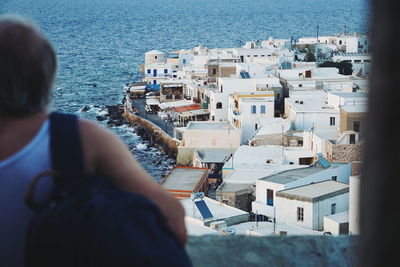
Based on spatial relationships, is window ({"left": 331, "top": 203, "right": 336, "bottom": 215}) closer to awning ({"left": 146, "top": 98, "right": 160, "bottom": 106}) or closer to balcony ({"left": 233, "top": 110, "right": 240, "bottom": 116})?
balcony ({"left": 233, "top": 110, "right": 240, "bottom": 116})

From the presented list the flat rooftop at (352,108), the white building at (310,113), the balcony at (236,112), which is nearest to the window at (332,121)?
the white building at (310,113)

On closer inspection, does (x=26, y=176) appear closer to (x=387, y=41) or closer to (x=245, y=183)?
(x=387, y=41)

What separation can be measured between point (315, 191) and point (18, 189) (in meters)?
14.1

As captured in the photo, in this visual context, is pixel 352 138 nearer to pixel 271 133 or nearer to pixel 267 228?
pixel 271 133

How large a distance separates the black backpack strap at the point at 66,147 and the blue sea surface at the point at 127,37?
22.3 meters

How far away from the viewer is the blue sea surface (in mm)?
40875

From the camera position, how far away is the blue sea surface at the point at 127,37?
4088 centimetres

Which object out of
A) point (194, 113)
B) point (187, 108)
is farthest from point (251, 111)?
point (187, 108)

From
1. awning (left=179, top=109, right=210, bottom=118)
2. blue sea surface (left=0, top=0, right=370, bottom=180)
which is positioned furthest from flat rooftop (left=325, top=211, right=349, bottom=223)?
awning (left=179, top=109, right=210, bottom=118)

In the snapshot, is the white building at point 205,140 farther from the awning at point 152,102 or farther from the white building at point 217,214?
the awning at point 152,102

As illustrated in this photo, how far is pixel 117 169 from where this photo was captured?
5.24 ft

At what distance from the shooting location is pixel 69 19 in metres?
126

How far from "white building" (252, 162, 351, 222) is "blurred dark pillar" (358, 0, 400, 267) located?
14597mm

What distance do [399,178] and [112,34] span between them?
323 feet
